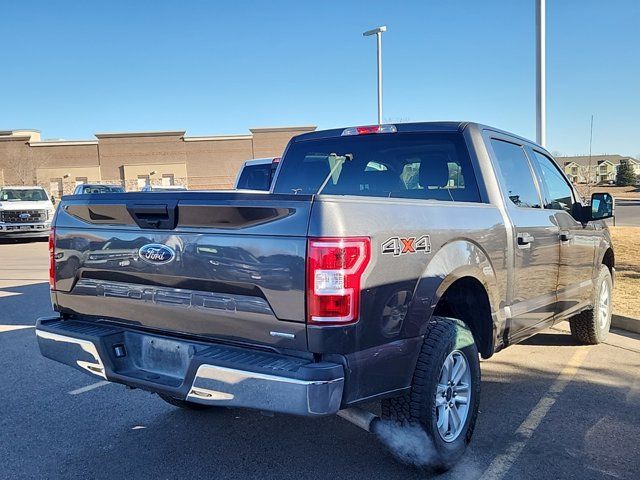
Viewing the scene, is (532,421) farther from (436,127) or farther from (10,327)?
(10,327)

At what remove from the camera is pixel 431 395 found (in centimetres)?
305

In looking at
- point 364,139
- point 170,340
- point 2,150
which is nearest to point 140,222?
point 170,340

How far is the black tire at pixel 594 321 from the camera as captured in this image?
572cm

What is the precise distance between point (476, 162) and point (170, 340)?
91.4 inches

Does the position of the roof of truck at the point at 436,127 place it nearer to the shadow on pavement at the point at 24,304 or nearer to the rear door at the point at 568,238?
the rear door at the point at 568,238

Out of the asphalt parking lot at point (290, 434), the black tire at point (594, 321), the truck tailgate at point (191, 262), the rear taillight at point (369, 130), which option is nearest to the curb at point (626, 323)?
the black tire at point (594, 321)

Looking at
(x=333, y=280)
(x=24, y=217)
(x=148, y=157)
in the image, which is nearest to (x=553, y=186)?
(x=333, y=280)

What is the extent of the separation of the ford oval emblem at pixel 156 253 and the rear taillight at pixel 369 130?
205 cm

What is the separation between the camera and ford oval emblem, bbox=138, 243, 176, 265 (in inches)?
118

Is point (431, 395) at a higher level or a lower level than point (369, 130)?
lower

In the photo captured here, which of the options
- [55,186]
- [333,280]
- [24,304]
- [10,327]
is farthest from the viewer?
[55,186]

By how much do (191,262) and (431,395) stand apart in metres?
1.43

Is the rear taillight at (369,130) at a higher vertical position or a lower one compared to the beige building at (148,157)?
lower

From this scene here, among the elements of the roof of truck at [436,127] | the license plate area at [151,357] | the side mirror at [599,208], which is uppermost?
the roof of truck at [436,127]
